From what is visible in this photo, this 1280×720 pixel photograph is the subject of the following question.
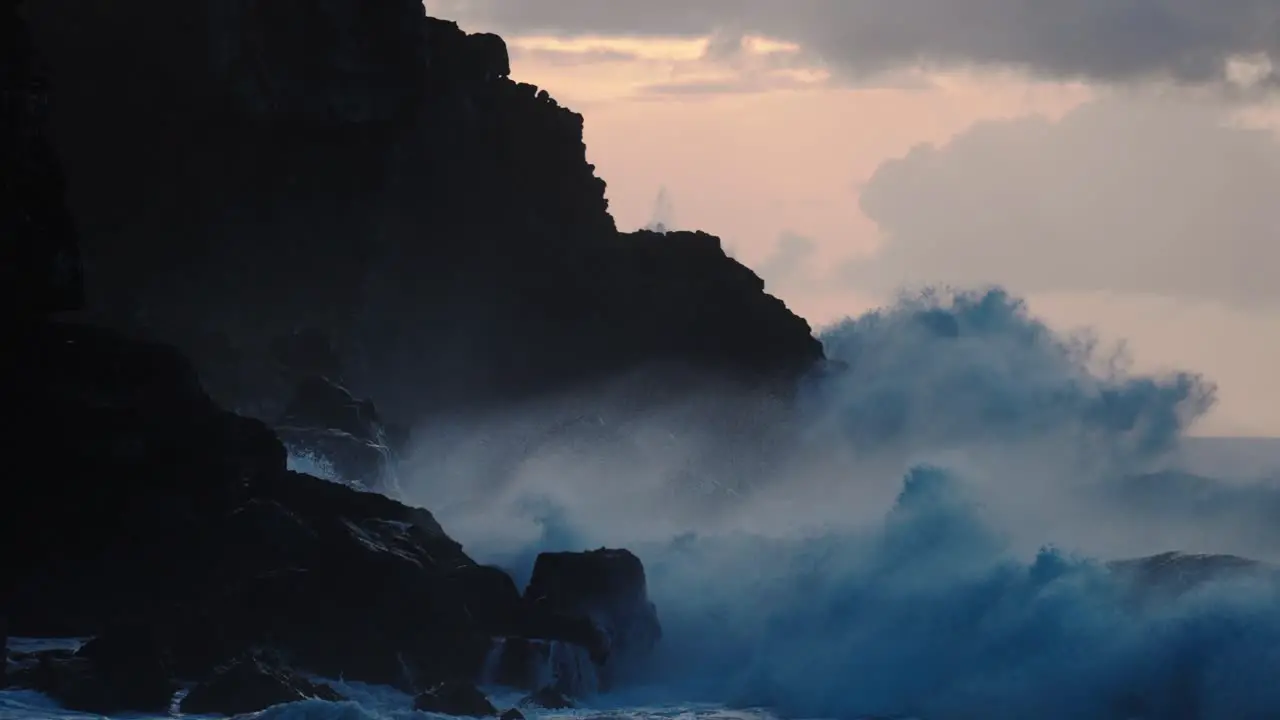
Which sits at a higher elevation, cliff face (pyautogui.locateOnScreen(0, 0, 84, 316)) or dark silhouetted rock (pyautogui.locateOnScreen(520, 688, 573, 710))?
cliff face (pyautogui.locateOnScreen(0, 0, 84, 316))

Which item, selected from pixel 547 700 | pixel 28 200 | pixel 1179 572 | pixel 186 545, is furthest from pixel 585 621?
pixel 28 200

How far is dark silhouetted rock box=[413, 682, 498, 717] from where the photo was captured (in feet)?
94.0

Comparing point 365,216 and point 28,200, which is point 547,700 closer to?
point 28,200

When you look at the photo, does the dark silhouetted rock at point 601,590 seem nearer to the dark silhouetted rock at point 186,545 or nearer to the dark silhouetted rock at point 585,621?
the dark silhouetted rock at point 585,621

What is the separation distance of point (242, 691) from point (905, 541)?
12611 millimetres

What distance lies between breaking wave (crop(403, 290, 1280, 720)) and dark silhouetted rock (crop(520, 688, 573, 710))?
5.61 ft

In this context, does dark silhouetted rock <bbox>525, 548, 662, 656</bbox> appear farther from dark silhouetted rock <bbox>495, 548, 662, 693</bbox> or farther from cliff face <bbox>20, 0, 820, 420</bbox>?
cliff face <bbox>20, 0, 820, 420</bbox>

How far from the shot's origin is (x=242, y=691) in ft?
89.2

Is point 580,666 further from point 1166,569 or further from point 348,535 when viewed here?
point 1166,569

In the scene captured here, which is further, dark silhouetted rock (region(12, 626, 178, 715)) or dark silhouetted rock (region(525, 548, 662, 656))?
dark silhouetted rock (region(525, 548, 662, 656))

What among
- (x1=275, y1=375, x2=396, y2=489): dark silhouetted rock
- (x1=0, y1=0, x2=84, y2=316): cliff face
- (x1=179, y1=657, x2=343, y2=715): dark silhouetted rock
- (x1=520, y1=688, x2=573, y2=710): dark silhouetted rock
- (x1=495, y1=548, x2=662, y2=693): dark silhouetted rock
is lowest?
(x1=179, y1=657, x2=343, y2=715): dark silhouetted rock

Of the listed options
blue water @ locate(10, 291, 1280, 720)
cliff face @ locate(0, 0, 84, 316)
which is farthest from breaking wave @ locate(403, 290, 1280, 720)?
cliff face @ locate(0, 0, 84, 316)

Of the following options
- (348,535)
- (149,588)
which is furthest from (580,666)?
(149,588)

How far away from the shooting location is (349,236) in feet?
183
